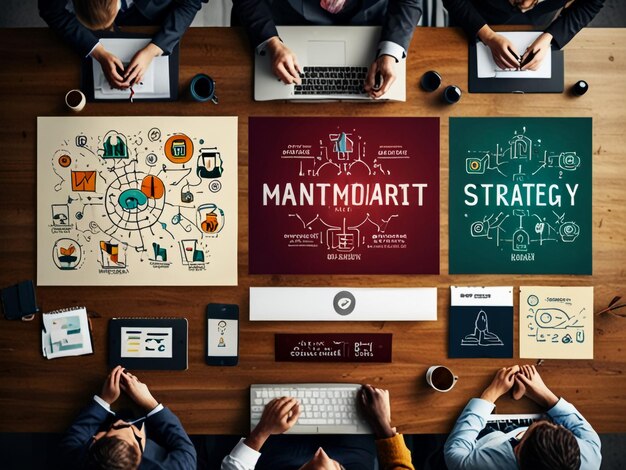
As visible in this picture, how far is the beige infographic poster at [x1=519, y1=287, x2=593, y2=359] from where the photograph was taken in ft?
6.70

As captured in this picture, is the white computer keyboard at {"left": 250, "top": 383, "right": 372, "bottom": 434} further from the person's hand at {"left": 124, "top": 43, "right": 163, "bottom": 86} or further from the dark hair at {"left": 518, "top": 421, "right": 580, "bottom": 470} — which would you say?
the person's hand at {"left": 124, "top": 43, "right": 163, "bottom": 86}

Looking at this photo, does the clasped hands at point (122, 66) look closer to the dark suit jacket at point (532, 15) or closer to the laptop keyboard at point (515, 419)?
the dark suit jacket at point (532, 15)

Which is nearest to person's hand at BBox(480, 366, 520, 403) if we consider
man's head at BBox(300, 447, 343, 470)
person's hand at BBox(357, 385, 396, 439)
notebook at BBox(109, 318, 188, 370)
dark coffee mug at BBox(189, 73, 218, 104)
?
person's hand at BBox(357, 385, 396, 439)

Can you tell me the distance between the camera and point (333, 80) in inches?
79.0

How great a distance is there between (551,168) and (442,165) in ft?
1.47

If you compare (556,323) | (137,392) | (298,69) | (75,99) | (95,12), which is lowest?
(137,392)

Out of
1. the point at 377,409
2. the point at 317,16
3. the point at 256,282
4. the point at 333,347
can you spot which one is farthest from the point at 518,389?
the point at 317,16

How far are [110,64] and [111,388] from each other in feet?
4.21

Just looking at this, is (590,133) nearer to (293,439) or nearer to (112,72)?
(293,439)

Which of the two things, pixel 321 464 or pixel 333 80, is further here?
pixel 333 80

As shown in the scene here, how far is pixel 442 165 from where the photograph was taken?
6.72ft

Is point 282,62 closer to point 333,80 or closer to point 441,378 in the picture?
point 333,80

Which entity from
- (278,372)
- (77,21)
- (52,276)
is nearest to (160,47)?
(77,21)

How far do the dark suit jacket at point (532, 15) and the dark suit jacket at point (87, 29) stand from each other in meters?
1.07
